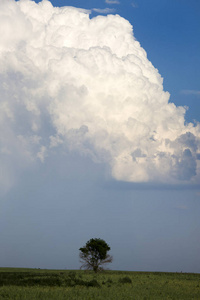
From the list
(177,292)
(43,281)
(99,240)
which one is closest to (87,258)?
(99,240)

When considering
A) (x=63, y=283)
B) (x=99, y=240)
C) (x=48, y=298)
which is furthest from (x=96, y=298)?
(x=99, y=240)

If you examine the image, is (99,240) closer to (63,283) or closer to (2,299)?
(63,283)

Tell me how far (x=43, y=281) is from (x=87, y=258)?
29.6 metres

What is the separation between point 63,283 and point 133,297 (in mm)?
18903

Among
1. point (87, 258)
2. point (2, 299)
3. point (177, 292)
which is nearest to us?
point (2, 299)

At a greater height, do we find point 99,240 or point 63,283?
point 99,240

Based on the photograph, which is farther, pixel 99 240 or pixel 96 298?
pixel 99 240

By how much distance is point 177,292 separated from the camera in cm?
5188

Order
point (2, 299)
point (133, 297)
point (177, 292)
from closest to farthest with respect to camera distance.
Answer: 1. point (2, 299)
2. point (133, 297)
3. point (177, 292)

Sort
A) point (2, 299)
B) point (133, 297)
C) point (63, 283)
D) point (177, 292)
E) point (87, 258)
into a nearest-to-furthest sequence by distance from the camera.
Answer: point (2, 299) → point (133, 297) → point (177, 292) → point (63, 283) → point (87, 258)

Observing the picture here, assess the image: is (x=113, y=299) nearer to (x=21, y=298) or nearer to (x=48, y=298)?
(x=48, y=298)

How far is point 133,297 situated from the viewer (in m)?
43.9

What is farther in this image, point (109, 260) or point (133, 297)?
point (109, 260)

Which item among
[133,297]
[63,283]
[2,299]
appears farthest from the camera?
[63,283]
